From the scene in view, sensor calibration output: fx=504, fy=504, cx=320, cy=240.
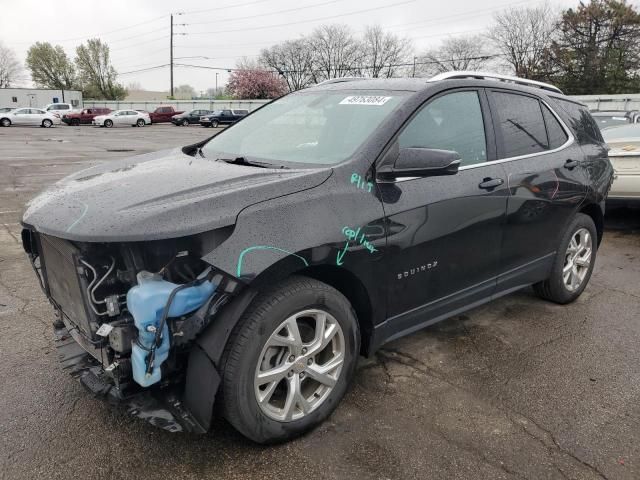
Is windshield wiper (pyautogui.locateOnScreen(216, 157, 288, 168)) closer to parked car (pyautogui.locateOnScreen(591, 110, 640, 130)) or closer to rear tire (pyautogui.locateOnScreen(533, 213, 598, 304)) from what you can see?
rear tire (pyautogui.locateOnScreen(533, 213, 598, 304))

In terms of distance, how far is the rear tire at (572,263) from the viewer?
4.12 meters

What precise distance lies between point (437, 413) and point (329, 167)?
1480 mm

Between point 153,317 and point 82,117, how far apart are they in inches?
1745

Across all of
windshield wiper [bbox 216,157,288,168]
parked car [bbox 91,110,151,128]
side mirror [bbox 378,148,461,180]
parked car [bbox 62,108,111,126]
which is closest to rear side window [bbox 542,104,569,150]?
side mirror [bbox 378,148,461,180]

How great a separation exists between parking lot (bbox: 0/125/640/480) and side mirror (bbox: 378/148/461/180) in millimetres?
1296

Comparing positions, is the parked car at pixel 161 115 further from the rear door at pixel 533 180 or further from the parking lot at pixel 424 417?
the rear door at pixel 533 180

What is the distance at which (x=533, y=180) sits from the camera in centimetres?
358

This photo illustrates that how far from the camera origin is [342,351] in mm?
2648

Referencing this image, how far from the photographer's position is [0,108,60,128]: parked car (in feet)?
118

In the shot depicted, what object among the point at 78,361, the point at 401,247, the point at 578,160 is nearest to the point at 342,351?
the point at 401,247

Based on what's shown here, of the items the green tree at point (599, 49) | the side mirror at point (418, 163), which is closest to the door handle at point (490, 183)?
the side mirror at point (418, 163)

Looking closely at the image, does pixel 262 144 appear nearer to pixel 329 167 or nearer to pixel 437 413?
pixel 329 167

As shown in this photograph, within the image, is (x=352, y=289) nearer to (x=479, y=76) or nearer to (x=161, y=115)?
(x=479, y=76)

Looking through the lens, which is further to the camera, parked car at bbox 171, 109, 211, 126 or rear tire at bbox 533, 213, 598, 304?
parked car at bbox 171, 109, 211, 126
